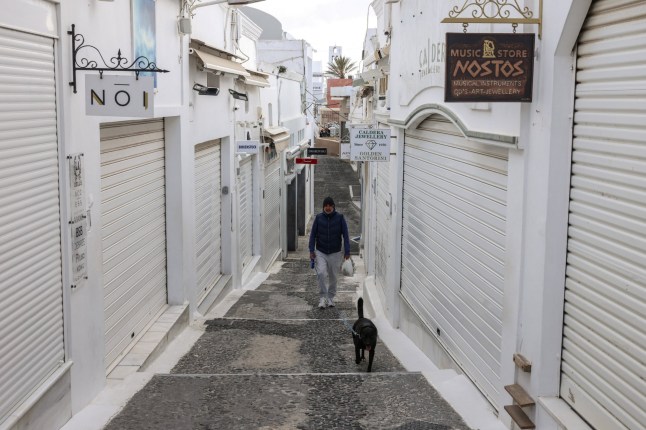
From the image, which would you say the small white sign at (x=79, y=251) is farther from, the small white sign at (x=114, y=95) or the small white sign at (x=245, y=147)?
the small white sign at (x=245, y=147)

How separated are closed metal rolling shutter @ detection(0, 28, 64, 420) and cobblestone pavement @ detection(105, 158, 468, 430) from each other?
0.98 metres

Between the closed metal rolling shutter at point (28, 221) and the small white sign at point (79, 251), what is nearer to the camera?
the closed metal rolling shutter at point (28, 221)

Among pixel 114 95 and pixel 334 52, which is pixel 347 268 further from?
pixel 334 52

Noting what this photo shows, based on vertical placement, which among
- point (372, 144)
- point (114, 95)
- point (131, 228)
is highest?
point (114, 95)

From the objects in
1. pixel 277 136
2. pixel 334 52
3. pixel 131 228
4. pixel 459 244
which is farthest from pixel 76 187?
pixel 334 52

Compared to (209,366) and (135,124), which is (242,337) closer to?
(209,366)

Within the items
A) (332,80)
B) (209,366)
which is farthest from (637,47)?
(332,80)

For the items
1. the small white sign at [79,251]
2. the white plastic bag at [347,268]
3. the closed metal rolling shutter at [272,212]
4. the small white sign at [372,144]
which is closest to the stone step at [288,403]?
the small white sign at [79,251]

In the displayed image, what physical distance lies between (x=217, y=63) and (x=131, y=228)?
14.2 ft

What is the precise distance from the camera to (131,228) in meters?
9.69

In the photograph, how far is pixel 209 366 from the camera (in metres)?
9.60

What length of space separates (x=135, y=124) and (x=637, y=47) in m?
6.55

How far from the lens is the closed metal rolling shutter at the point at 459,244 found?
7.28 m

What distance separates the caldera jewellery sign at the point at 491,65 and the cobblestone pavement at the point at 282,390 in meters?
2.69
